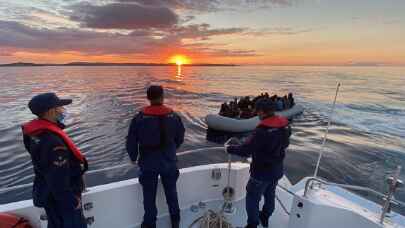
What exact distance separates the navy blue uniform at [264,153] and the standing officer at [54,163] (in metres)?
1.73

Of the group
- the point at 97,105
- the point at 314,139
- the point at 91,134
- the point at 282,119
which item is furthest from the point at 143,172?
the point at 97,105

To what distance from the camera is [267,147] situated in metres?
2.83

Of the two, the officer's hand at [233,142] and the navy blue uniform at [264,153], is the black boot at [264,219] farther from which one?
the officer's hand at [233,142]

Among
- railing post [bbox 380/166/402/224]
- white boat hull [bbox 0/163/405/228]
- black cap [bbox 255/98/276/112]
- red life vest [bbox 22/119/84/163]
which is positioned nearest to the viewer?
red life vest [bbox 22/119/84/163]

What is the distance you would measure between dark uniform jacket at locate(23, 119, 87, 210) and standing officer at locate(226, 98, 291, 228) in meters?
1.73

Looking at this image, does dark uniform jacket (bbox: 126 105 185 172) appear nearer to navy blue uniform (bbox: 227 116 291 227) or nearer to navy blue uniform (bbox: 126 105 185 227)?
navy blue uniform (bbox: 126 105 185 227)

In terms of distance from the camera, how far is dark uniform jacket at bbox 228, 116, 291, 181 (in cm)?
279

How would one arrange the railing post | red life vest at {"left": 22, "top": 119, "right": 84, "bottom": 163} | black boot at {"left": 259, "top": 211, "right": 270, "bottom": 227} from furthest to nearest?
black boot at {"left": 259, "top": 211, "right": 270, "bottom": 227}, the railing post, red life vest at {"left": 22, "top": 119, "right": 84, "bottom": 163}

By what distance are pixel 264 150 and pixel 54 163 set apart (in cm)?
208

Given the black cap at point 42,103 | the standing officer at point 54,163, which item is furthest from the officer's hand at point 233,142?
the black cap at point 42,103

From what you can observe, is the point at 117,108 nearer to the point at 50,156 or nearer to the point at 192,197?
the point at 192,197

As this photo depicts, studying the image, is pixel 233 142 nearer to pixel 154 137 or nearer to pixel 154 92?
pixel 154 137

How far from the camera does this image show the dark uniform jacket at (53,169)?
6.18 ft

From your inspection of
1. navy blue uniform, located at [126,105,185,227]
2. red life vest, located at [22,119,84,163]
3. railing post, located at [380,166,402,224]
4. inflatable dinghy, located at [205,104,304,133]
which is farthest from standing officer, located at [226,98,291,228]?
inflatable dinghy, located at [205,104,304,133]
